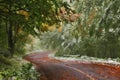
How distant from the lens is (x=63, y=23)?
24.8 m

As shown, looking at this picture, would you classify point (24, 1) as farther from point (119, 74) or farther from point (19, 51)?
point (19, 51)

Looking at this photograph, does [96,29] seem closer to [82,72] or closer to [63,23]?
[63,23]

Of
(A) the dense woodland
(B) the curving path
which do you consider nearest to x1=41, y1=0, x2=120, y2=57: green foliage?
(A) the dense woodland

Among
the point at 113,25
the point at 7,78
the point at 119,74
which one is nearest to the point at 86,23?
the point at 113,25

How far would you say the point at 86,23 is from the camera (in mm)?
27047

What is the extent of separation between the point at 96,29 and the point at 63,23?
9.11 ft

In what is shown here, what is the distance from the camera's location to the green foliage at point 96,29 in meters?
22.2

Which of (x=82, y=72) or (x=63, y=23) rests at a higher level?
(x=63, y=23)

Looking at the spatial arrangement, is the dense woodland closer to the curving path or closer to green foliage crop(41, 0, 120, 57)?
green foliage crop(41, 0, 120, 57)

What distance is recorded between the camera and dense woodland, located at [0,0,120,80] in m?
16.1

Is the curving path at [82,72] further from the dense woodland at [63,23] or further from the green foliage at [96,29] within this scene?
the green foliage at [96,29]

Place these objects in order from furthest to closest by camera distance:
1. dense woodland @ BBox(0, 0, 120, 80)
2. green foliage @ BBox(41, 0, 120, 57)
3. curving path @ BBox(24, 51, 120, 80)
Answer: green foliage @ BBox(41, 0, 120, 57) < curving path @ BBox(24, 51, 120, 80) < dense woodland @ BBox(0, 0, 120, 80)

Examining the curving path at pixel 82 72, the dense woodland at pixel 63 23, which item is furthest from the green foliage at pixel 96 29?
the curving path at pixel 82 72

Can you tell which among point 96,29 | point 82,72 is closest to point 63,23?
point 96,29
